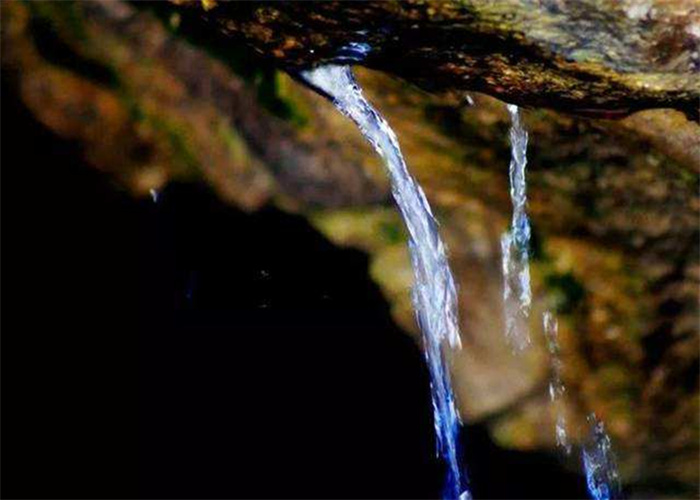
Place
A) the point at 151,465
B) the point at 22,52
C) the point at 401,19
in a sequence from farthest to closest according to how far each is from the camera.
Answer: the point at 151,465 < the point at 22,52 < the point at 401,19

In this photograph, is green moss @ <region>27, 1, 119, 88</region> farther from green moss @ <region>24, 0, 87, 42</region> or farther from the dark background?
the dark background

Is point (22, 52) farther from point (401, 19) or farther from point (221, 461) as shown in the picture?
point (221, 461)

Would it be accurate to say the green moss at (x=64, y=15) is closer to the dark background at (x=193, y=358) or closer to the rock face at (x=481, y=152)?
the rock face at (x=481, y=152)

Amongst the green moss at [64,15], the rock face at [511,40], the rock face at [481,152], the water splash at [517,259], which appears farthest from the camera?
the water splash at [517,259]

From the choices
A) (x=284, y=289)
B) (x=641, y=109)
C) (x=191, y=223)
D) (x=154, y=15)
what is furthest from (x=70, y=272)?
(x=641, y=109)

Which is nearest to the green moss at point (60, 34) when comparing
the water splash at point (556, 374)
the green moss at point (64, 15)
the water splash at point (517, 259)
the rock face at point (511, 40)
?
the green moss at point (64, 15)

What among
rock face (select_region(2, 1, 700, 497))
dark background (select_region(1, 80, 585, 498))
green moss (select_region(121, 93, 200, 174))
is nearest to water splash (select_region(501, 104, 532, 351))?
rock face (select_region(2, 1, 700, 497))

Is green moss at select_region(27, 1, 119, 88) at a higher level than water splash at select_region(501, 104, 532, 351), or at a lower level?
higher
